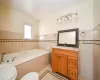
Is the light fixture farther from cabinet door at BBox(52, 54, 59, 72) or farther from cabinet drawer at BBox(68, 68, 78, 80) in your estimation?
cabinet drawer at BBox(68, 68, 78, 80)

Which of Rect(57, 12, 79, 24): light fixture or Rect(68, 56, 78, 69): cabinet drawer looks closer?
Rect(68, 56, 78, 69): cabinet drawer

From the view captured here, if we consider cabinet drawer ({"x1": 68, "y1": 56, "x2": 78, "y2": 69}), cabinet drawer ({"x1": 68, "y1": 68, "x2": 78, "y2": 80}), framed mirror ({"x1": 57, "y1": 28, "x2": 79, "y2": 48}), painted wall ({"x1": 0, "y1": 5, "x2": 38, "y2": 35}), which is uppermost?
painted wall ({"x1": 0, "y1": 5, "x2": 38, "y2": 35})

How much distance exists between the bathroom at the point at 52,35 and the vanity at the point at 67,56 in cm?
3

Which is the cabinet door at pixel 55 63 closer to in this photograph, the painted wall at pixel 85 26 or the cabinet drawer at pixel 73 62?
the cabinet drawer at pixel 73 62

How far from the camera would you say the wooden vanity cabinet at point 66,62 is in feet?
5.38

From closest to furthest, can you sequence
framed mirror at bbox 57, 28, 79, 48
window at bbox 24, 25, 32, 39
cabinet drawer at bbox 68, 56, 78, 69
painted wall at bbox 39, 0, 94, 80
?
cabinet drawer at bbox 68, 56, 78, 69 → painted wall at bbox 39, 0, 94, 80 → framed mirror at bbox 57, 28, 79, 48 → window at bbox 24, 25, 32, 39

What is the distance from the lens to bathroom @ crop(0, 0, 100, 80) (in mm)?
1640

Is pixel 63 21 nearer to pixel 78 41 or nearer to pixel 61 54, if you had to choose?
pixel 78 41

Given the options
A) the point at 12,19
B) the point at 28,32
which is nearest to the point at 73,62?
the point at 28,32

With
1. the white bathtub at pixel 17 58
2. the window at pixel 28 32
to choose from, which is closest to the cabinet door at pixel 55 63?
the white bathtub at pixel 17 58

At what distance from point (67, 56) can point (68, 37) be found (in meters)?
0.72

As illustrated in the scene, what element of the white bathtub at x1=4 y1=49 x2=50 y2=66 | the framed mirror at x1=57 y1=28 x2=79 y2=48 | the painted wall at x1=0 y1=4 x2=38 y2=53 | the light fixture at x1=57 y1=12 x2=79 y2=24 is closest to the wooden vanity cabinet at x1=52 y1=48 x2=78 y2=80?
the framed mirror at x1=57 y1=28 x2=79 y2=48

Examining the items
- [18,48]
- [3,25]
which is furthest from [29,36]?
[3,25]

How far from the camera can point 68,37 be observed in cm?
221
